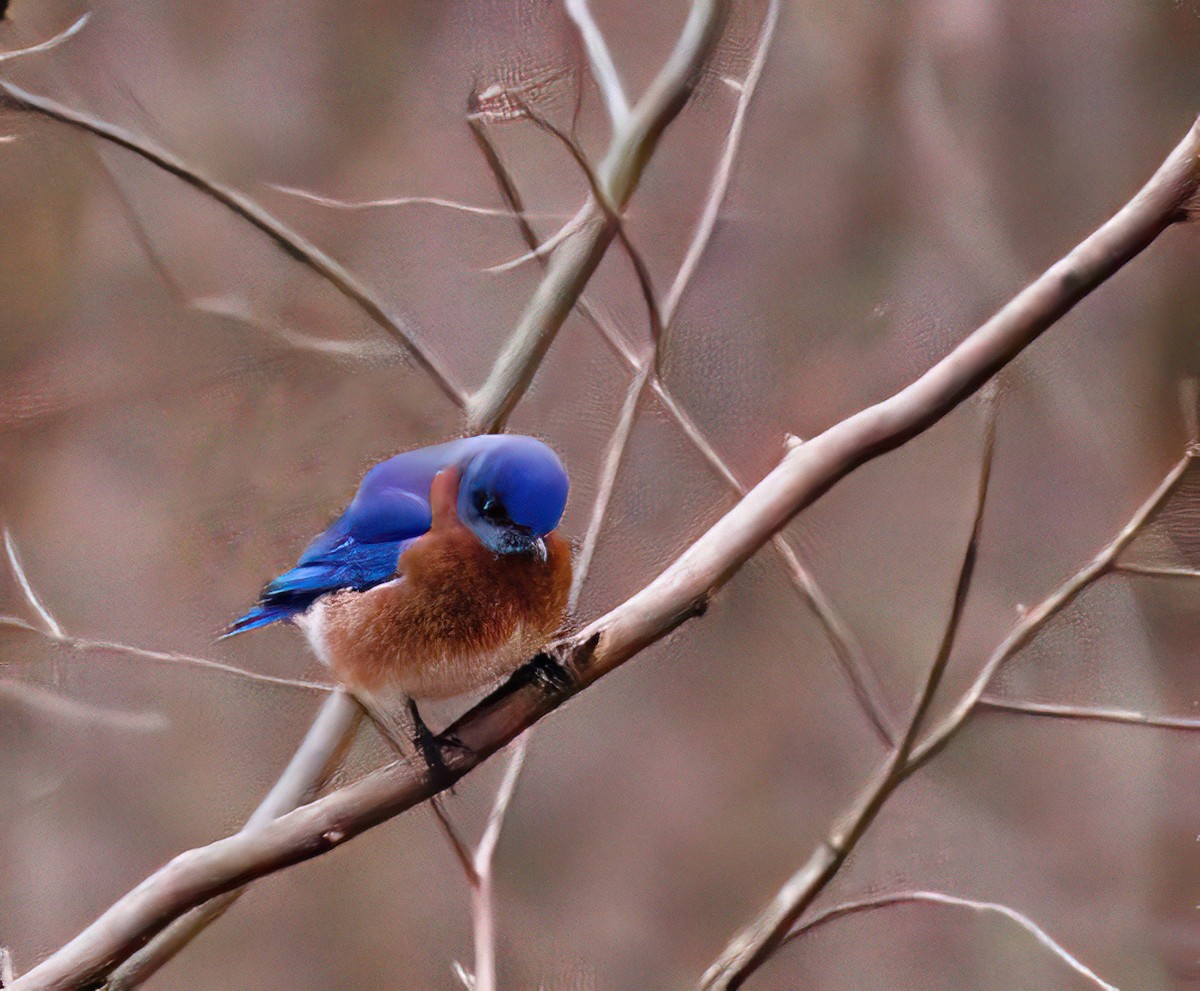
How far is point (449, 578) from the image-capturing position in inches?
30.0

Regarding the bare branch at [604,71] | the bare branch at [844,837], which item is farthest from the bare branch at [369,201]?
the bare branch at [844,837]

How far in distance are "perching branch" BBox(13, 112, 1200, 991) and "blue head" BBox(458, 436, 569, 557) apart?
8 cm

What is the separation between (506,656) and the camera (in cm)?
76

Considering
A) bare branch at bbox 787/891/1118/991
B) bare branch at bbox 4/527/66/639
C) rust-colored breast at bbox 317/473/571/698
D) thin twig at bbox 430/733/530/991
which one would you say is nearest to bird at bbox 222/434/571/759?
rust-colored breast at bbox 317/473/571/698

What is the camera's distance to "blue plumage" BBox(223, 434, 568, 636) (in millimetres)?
728

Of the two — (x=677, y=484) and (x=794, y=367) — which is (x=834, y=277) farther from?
(x=677, y=484)

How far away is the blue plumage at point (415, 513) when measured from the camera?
728 mm

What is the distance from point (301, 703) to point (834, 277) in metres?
0.56

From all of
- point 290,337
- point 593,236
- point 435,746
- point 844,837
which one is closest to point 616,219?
point 593,236

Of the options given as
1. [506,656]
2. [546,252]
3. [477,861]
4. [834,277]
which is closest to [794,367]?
[834,277]

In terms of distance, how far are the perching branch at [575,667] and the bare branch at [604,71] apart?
348mm

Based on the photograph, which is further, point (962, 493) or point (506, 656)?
point (962, 493)

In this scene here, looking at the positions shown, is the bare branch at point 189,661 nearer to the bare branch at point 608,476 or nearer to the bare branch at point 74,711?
the bare branch at point 74,711

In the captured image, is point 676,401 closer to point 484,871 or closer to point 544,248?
point 544,248
